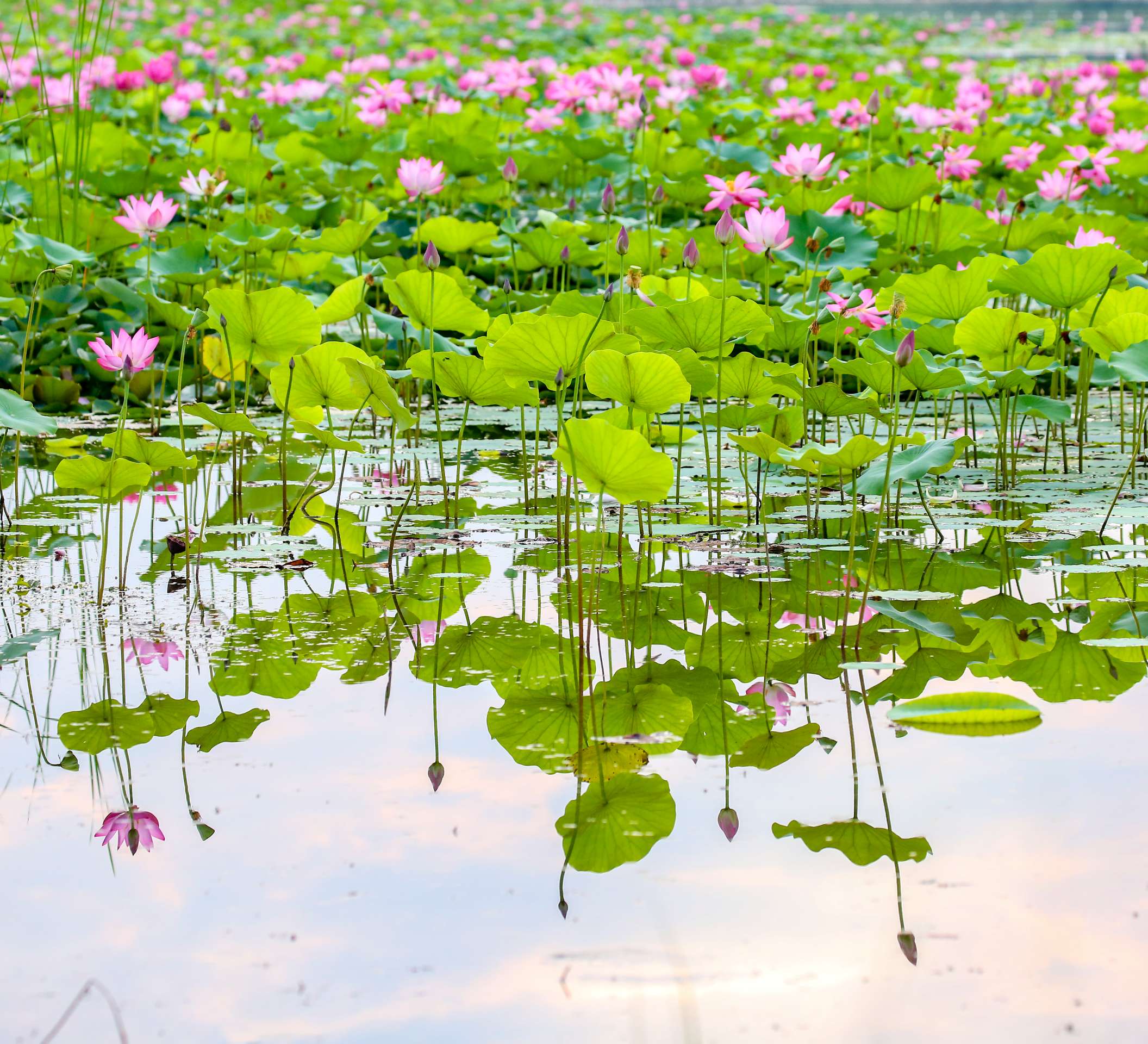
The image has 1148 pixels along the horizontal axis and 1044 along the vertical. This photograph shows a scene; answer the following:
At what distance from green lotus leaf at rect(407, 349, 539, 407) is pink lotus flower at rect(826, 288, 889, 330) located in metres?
0.58

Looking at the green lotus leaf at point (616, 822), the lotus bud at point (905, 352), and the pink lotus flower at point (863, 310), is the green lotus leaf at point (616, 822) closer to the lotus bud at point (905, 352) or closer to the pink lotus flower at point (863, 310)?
the lotus bud at point (905, 352)

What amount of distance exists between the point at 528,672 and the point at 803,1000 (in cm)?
84

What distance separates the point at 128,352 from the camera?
229cm

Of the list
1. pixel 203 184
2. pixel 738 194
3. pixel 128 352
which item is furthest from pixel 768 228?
Result: pixel 203 184

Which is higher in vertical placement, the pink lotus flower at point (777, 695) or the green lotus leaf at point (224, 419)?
the green lotus leaf at point (224, 419)

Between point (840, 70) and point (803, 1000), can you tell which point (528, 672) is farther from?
point (840, 70)

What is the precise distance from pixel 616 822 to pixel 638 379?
0.98m

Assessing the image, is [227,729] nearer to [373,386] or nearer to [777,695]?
[777,695]

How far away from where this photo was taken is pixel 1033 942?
1.19 metres

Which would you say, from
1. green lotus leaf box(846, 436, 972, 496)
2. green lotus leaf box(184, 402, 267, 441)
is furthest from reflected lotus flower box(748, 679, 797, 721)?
green lotus leaf box(184, 402, 267, 441)

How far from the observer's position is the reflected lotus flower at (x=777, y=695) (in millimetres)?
1729

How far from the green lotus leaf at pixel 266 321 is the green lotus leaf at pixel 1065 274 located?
1.33m

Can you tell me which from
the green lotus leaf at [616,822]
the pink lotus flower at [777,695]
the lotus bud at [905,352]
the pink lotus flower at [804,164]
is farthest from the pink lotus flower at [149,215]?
the green lotus leaf at [616,822]

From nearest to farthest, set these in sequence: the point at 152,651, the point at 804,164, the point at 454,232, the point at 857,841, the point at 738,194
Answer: the point at 857,841 → the point at 152,651 → the point at 738,194 → the point at 804,164 → the point at 454,232
